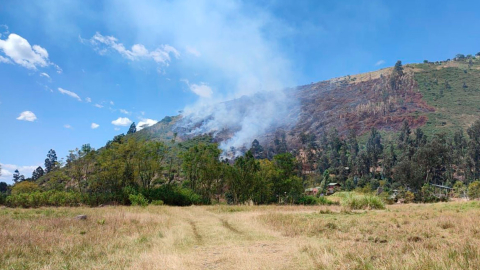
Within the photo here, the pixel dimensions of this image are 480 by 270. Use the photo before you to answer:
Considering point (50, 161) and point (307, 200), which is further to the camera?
point (50, 161)

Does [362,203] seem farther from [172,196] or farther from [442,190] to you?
[442,190]

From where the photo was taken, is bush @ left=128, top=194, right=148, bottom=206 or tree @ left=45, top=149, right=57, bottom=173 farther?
tree @ left=45, top=149, right=57, bottom=173

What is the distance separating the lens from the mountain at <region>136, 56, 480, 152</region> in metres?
125

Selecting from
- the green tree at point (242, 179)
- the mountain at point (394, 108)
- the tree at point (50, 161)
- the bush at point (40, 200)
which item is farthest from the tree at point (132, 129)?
the green tree at point (242, 179)

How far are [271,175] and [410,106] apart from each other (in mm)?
131675

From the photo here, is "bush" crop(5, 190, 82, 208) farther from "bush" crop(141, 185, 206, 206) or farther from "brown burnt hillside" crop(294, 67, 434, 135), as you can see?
"brown burnt hillside" crop(294, 67, 434, 135)

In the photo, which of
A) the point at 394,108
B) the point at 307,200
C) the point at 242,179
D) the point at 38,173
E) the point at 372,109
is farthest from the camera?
the point at 372,109

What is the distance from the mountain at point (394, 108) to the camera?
125188mm

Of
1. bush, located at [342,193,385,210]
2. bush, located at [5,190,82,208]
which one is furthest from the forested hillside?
bush, located at [342,193,385,210]

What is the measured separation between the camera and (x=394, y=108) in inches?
5782

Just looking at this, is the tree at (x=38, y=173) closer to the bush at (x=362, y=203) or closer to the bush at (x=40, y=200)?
the bush at (x=40, y=200)

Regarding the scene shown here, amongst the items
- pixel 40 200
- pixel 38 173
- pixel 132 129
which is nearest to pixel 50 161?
pixel 38 173

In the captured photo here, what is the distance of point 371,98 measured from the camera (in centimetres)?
17238

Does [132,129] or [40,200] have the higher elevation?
[132,129]
